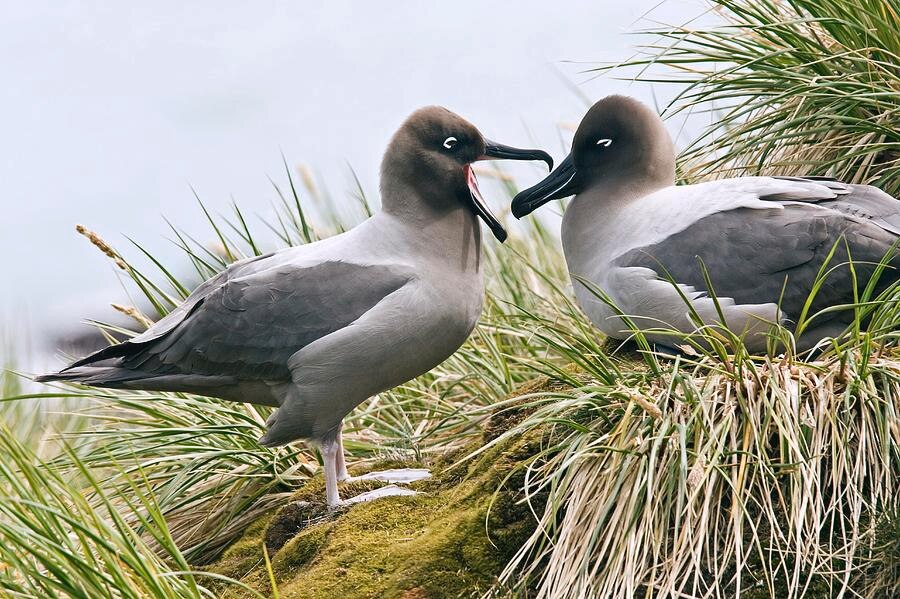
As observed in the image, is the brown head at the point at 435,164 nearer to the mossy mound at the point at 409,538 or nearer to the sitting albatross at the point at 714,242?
the sitting albatross at the point at 714,242

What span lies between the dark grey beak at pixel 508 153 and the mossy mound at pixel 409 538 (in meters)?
1.33

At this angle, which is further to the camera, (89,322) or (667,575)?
(89,322)

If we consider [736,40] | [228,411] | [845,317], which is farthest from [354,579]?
[736,40]

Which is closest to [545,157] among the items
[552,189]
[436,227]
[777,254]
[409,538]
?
[552,189]

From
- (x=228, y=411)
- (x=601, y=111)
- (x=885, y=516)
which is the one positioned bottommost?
(x=885, y=516)

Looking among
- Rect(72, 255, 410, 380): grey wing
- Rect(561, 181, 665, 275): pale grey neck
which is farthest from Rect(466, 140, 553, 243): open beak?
Rect(72, 255, 410, 380): grey wing

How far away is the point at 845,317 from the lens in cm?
469

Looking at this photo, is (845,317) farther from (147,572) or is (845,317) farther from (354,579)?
(147,572)

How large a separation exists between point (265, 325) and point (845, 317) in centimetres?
255

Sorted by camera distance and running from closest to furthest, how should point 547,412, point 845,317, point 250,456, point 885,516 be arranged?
point 885,516
point 547,412
point 845,317
point 250,456

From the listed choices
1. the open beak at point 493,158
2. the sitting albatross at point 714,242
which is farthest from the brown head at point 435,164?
the sitting albatross at point 714,242

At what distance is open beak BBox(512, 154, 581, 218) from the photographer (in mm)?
5734

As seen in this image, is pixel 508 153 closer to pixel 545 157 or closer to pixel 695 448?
pixel 545 157

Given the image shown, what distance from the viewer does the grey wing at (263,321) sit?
5.02 metres
